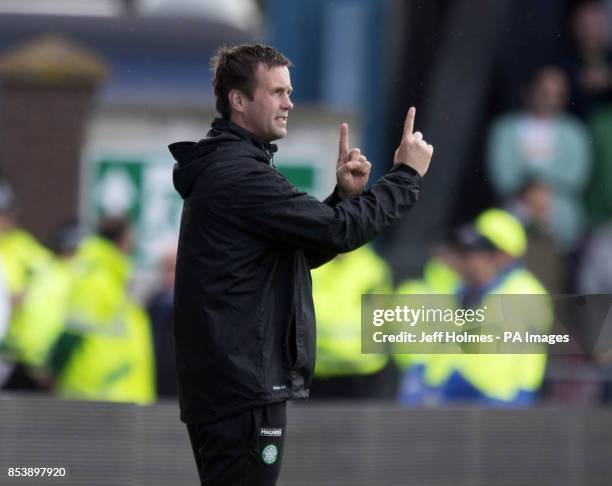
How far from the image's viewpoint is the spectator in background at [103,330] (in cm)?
687

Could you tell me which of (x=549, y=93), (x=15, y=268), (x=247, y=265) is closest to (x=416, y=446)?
(x=549, y=93)

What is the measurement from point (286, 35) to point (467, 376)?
6.09 feet

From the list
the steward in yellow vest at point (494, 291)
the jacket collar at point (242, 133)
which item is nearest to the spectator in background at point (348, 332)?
the steward in yellow vest at point (494, 291)

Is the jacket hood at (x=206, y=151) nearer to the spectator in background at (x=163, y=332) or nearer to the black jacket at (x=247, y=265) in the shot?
the black jacket at (x=247, y=265)

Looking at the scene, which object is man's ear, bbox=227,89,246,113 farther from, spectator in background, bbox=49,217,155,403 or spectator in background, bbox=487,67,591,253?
spectator in background, bbox=49,217,155,403

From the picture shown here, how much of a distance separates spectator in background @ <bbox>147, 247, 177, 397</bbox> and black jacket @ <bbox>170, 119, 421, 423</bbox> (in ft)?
10.4

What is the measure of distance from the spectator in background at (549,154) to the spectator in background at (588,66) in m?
0.06

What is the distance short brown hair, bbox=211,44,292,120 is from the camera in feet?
13.2

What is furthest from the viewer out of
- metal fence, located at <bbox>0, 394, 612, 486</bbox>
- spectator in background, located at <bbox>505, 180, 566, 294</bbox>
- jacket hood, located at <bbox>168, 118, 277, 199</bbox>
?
metal fence, located at <bbox>0, 394, 612, 486</bbox>

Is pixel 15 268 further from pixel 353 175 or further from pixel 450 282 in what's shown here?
pixel 353 175

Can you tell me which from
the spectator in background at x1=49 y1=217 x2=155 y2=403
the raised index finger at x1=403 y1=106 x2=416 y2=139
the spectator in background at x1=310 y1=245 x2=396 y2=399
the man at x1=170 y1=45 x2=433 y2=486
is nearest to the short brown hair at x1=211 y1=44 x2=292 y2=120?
the man at x1=170 y1=45 x2=433 y2=486

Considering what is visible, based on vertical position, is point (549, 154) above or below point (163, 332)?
above

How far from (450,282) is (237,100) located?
247 centimetres

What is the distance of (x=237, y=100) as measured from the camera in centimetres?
404
